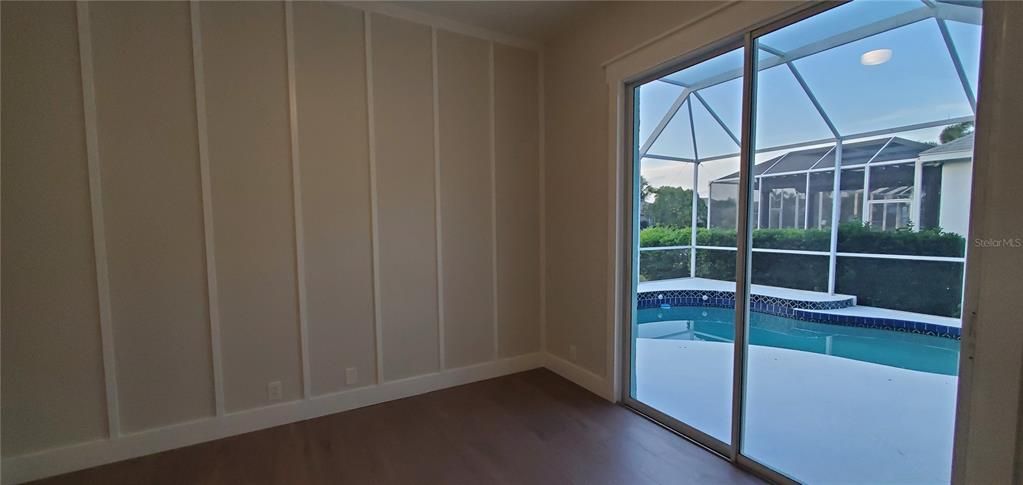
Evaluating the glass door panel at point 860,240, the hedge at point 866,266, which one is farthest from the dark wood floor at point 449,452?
the hedge at point 866,266

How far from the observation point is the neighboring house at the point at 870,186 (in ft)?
4.99

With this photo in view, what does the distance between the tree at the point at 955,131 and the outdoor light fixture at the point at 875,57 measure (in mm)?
424

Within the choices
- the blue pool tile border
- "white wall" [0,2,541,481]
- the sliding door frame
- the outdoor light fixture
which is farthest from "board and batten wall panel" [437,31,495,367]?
the outdoor light fixture

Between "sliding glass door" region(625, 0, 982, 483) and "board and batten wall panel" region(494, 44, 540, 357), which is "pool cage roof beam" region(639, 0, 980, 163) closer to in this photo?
"sliding glass door" region(625, 0, 982, 483)

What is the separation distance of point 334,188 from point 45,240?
150cm

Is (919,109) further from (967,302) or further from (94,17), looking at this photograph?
(94,17)

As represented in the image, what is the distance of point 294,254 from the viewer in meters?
2.70

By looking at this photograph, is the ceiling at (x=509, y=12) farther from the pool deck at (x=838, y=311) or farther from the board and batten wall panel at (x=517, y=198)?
the pool deck at (x=838, y=311)

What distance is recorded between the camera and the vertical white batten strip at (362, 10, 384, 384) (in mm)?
2844

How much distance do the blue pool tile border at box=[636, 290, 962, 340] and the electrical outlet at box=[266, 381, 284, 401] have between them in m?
2.94

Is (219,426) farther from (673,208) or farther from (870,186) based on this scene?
(870,186)

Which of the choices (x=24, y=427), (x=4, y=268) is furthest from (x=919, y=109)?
(x=24, y=427)

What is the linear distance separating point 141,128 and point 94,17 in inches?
24.3

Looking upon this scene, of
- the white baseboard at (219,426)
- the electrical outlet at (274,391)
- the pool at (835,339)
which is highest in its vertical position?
the pool at (835,339)
